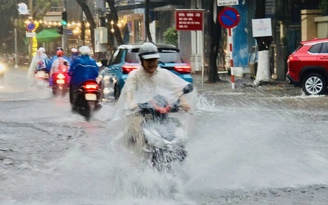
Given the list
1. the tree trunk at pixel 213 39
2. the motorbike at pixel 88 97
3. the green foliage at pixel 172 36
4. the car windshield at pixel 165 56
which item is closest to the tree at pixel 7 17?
Answer: the green foliage at pixel 172 36

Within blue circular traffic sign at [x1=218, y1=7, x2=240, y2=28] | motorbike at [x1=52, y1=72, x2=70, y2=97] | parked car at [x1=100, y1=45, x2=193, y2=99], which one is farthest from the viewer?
blue circular traffic sign at [x1=218, y1=7, x2=240, y2=28]

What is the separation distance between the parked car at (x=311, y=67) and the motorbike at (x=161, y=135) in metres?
15.0

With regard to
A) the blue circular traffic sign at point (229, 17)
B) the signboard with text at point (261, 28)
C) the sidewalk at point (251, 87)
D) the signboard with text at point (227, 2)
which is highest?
the signboard with text at point (227, 2)

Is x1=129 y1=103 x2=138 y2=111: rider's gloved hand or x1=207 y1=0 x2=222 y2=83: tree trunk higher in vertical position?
x1=207 y1=0 x2=222 y2=83: tree trunk

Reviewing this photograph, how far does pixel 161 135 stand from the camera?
314 inches

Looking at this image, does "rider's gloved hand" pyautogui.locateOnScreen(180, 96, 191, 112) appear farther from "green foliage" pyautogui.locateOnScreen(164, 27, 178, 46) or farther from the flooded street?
"green foliage" pyautogui.locateOnScreen(164, 27, 178, 46)

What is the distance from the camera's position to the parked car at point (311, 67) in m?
22.5

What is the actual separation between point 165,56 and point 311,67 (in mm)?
5462

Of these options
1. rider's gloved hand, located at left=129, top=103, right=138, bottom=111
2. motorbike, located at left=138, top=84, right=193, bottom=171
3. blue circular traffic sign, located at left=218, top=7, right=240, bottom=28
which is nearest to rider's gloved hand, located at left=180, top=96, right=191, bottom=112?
motorbike, located at left=138, top=84, right=193, bottom=171

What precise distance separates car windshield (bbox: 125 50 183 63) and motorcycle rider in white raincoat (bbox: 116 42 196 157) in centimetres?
1091

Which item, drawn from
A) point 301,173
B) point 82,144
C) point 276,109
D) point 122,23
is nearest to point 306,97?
point 276,109

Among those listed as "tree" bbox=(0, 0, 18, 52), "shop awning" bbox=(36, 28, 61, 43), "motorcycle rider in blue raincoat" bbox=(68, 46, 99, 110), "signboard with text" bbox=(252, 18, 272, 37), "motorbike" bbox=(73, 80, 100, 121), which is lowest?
"motorbike" bbox=(73, 80, 100, 121)

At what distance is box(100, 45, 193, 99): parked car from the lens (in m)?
19.2

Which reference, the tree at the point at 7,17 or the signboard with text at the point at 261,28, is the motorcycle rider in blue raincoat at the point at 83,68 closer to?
the signboard with text at the point at 261,28
